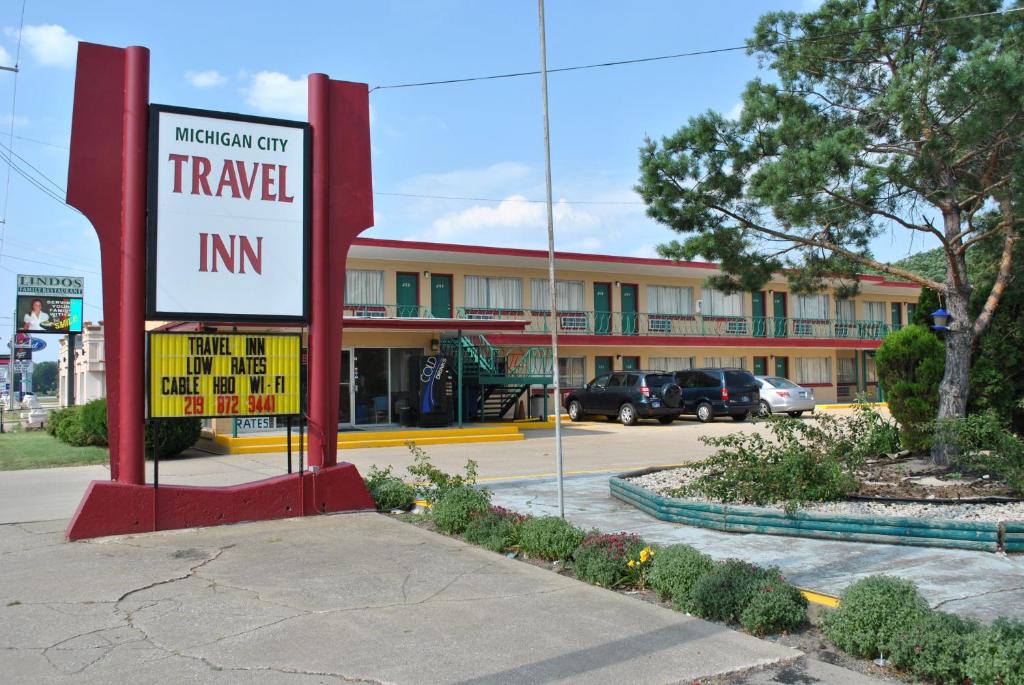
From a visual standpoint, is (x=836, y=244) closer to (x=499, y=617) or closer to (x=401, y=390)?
(x=499, y=617)

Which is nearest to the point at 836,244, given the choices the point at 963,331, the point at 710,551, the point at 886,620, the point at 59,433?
the point at 963,331

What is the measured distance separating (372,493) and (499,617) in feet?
17.3

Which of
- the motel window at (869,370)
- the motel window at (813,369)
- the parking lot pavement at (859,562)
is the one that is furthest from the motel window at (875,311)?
the parking lot pavement at (859,562)

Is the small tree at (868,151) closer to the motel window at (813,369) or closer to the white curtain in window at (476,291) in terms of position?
the white curtain in window at (476,291)

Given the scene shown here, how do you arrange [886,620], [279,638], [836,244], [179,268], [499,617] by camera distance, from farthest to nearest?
[836,244] → [179,268] → [499,617] → [279,638] → [886,620]

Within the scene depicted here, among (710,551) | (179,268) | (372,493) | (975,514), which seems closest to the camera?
(710,551)

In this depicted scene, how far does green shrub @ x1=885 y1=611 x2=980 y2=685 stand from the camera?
4.71 m

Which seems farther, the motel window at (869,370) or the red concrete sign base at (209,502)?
the motel window at (869,370)

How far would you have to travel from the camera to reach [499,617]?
613 centimetres

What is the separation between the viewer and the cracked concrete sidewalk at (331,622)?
5.04 metres

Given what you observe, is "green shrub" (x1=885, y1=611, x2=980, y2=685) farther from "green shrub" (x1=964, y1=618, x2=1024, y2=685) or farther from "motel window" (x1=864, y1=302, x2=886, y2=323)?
"motel window" (x1=864, y1=302, x2=886, y2=323)

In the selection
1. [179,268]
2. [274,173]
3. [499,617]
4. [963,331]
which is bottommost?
[499,617]

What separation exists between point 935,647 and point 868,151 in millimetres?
7894

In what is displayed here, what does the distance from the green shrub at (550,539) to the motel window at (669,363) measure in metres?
27.6
